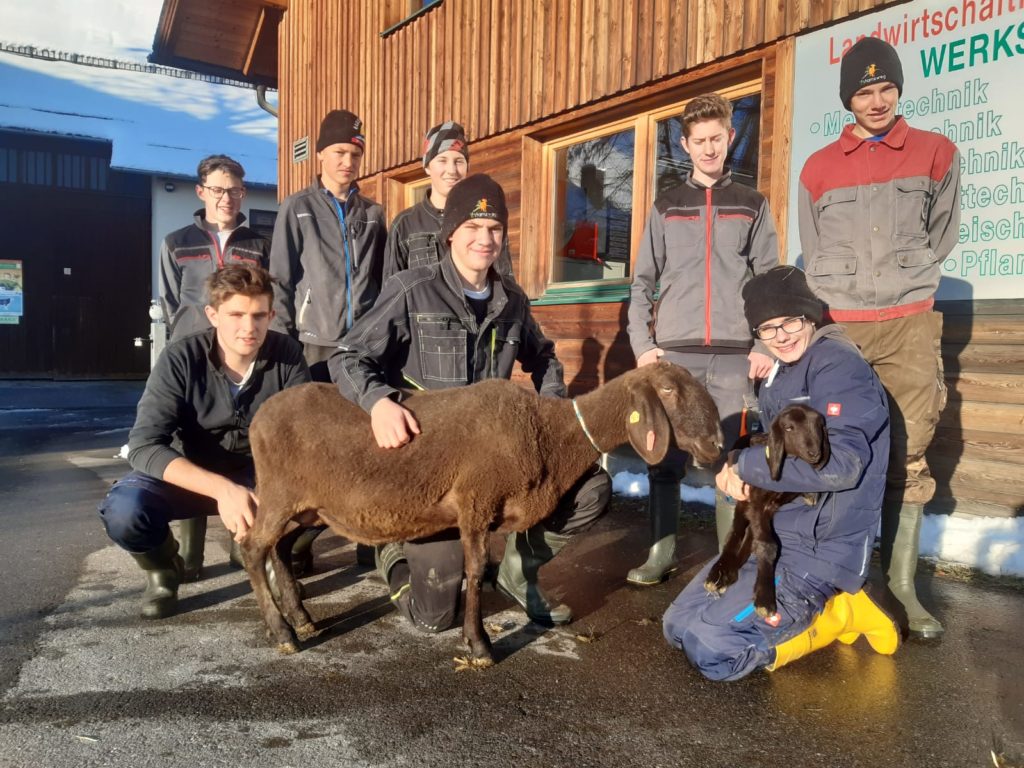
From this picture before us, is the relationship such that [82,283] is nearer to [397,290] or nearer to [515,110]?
[515,110]

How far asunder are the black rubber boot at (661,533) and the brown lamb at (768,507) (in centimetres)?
99

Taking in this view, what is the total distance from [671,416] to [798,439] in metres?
0.56

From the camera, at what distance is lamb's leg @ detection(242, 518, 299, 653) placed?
3.49 m

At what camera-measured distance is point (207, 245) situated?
18.2 ft

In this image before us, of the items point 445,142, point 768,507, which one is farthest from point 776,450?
point 445,142

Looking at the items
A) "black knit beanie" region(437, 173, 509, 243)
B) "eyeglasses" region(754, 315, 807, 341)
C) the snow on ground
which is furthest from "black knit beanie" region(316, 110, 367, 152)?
the snow on ground

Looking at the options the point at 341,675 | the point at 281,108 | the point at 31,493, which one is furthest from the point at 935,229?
the point at 281,108

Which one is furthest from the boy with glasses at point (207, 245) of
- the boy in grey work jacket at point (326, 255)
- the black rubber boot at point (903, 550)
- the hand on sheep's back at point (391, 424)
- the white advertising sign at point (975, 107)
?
the white advertising sign at point (975, 107)

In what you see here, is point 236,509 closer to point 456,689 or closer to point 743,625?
point 456,689

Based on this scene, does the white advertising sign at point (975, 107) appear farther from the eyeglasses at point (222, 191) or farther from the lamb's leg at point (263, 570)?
the eyeglasses at point (222, 191)

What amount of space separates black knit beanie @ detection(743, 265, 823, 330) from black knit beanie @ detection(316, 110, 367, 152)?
9.45 ft

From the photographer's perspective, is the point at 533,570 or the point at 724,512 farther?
the point at 724,512

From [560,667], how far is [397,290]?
75.7 inches

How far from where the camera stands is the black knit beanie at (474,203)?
3.78 m
